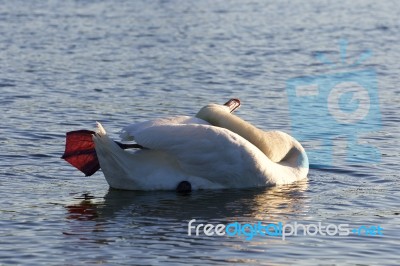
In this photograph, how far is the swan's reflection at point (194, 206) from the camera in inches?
421

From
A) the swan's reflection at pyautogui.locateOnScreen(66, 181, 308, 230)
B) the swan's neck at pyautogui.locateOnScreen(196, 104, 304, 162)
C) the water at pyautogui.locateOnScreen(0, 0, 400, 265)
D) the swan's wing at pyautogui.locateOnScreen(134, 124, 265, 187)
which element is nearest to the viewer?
the water at pyautogui.locateOnScreen(0, 0, 400, 265)

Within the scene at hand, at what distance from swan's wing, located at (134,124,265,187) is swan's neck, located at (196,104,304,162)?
438 mm

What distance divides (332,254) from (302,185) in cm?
310

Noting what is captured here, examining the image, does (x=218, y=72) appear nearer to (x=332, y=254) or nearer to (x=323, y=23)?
(x=323, y=23)

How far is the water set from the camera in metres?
9.56

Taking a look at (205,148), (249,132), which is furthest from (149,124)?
(249,132)

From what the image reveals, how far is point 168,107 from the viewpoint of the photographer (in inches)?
675

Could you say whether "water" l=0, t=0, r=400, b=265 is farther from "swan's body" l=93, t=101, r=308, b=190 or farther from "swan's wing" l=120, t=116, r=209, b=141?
"swan's wing" l=120, t=116, r=209, b=141

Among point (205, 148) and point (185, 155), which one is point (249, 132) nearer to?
point (205, 148)

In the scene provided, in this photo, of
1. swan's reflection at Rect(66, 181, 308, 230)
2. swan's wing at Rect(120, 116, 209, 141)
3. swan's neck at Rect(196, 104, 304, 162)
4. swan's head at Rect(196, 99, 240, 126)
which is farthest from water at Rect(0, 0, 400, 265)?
swan's head at Rect(196, 99, 240, 126)

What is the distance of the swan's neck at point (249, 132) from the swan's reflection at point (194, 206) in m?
0.53

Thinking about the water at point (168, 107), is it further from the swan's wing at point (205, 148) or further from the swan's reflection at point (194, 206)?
the swan's wing at point (205, 148)

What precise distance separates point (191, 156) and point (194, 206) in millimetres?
580

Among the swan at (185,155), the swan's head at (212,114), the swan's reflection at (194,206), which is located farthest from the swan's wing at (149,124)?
the swan's reflection at (194,206)
